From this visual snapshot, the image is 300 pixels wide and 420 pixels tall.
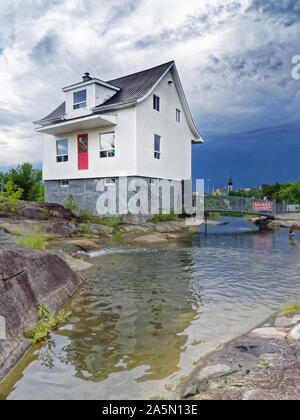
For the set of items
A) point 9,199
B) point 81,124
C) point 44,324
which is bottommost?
point 44,324

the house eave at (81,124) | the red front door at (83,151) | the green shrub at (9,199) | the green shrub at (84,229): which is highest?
the house eave at (81,124)

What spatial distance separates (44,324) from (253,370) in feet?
9.99

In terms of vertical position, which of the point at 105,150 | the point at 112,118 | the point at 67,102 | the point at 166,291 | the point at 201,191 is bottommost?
the point at 166,291

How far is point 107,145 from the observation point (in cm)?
2003

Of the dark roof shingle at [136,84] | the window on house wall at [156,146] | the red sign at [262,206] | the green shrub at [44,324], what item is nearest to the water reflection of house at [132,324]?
the green shrub at [44,324]

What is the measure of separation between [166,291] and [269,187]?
5527 cm

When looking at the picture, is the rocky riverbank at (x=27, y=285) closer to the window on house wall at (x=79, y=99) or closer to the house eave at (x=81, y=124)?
the house eave at (x=81, y=124)

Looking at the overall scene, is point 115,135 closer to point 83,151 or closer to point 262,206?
point 83,151

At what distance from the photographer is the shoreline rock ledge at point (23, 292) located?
386cm

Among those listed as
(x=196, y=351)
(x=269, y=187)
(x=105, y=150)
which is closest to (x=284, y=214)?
(x=105, y=150)

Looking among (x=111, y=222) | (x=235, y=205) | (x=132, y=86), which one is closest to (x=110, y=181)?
(x=111, y=222)
